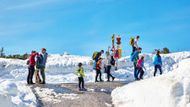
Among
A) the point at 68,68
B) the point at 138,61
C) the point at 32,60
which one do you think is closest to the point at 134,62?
the point at 138,61

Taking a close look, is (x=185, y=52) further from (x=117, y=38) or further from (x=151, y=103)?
(x=151, y=103)

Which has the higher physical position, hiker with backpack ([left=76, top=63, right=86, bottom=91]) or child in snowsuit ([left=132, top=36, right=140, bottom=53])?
child in snowsuit ([left=132, top=36, right=140, bottom=53])

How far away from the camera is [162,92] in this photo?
928 inches

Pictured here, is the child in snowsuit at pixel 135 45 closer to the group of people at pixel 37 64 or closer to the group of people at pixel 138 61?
the group of people at pixel 138 61

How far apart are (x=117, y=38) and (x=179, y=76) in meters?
14.9

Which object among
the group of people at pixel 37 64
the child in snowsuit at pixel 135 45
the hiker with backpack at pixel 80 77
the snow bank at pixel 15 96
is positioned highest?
the child in snowsuit at pixel 135 45

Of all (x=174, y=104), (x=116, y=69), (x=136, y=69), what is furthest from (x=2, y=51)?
(x=174, y=104)

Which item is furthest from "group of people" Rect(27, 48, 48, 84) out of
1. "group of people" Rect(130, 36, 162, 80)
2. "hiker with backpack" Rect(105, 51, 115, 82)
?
"group of people" Rect(130, 36, 162, 80)

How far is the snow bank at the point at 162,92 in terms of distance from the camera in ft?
75.8

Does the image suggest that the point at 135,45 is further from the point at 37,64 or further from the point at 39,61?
the point at 37,64

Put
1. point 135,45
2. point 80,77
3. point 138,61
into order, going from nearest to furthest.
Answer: point 80,77, point 138,61, point 135,45

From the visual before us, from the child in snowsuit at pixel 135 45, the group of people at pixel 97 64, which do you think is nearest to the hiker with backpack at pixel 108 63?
the group of people at pixel 97 64

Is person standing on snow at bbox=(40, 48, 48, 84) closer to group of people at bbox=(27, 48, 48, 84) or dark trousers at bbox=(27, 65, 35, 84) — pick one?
group of people at bbox=(27, 48, 48, 84)

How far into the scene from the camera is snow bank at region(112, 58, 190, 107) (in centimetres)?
2311
